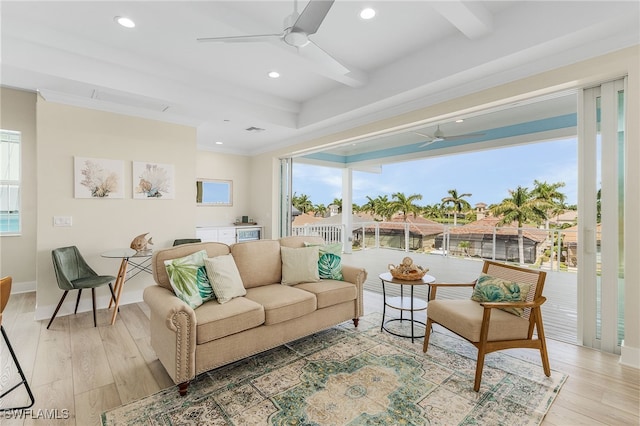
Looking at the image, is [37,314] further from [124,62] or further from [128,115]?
[124,62]

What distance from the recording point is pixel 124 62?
3.20m

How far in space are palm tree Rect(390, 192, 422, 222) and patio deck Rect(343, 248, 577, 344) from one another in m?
1.31

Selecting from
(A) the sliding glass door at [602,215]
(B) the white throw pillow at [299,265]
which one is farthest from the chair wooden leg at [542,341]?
(B) the white throw pillow at [299,265]

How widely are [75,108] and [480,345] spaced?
5.03 metres

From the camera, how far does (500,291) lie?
8.12 feet

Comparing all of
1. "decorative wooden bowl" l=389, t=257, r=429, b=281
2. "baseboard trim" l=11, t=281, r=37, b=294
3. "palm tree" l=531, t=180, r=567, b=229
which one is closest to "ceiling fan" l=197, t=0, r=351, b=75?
"decorative wooden bowl" l=389, t=257, r=429, b=281

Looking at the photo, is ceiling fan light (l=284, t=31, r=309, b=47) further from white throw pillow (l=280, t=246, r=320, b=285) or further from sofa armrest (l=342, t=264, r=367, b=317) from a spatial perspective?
sofa armrest (l=342, t=264, r=367, b=317)

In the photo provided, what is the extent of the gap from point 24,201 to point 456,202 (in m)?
9.23

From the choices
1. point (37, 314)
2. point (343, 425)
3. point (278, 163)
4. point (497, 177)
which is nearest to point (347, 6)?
point (343, 425)

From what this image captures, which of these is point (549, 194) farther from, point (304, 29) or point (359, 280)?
point (304, 29)

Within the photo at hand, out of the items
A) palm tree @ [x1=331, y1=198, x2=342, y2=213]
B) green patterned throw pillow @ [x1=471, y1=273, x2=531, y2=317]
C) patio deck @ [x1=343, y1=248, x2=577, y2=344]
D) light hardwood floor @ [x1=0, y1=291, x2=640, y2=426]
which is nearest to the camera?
light hardwood floor @ [x1=0, y1=291, x2=640, y2=426]

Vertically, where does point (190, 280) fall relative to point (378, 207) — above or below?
below

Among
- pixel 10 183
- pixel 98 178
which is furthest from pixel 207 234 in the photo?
pixel 10 183

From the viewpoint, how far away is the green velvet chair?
3.24 meters
